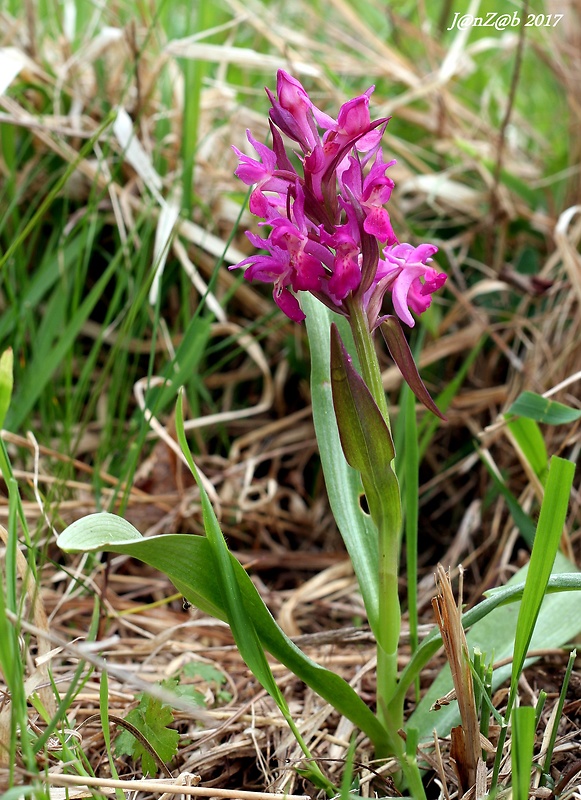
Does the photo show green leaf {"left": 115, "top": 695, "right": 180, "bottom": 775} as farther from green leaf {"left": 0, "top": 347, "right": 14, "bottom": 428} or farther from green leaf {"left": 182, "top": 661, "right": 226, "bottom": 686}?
green leaf {"left": 0, "top": 347, "right": 14, "bottom": 428}

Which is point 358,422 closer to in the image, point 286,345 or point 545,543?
point 545,543

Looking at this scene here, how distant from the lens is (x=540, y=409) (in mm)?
1346

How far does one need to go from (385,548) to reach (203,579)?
0.89 feet

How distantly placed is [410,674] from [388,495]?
262 mm

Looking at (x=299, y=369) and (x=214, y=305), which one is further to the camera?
(x=299, y=369)

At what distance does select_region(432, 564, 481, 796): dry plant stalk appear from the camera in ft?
3.31

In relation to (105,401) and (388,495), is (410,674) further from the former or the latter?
(105,401)

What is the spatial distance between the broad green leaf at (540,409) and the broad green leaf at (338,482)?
34 centimetres

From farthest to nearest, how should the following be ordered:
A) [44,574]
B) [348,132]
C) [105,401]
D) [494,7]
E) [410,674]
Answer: [494,7] → [105,401] → [44,574] → [410,674] → [348,132]

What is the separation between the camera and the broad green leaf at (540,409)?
1.33 m

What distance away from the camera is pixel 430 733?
1.16 m

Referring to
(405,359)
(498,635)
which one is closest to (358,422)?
(405,359)

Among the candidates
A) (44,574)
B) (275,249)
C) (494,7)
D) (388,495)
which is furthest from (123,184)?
(494,7)

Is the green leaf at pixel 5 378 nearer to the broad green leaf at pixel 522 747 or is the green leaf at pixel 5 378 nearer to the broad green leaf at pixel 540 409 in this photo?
the broad green leaf at pixel 522 747
